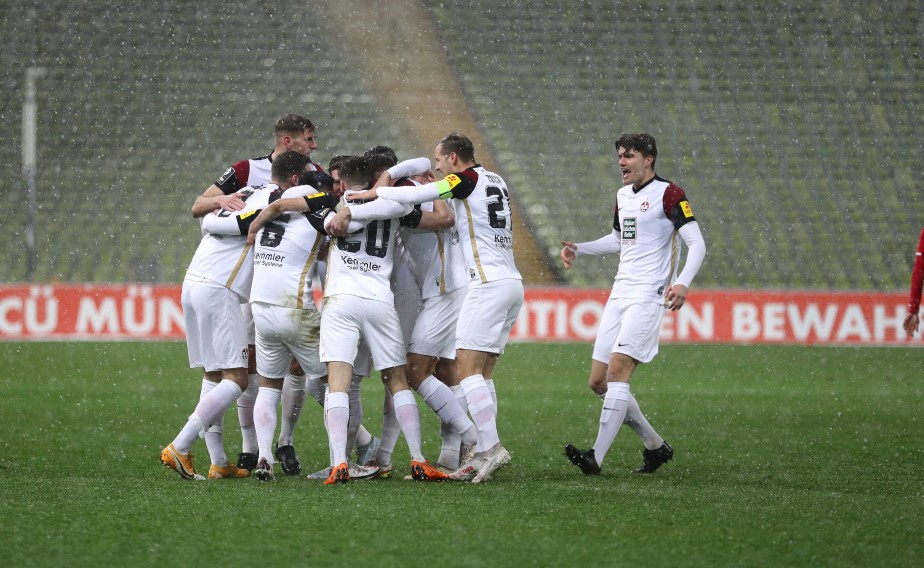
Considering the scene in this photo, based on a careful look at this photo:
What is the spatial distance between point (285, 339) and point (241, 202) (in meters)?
0.92

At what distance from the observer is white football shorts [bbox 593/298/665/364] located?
6801mm

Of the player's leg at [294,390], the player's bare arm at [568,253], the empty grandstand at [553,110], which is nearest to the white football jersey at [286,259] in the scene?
the player's leg at [294,390]

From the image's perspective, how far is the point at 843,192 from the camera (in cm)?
1861

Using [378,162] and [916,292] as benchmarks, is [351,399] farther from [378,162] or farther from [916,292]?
[916,292]

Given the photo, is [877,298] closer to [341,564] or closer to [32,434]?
[32,434]

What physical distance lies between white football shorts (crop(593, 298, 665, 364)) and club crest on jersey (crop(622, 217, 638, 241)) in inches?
15.8

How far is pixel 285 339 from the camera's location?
254 inches

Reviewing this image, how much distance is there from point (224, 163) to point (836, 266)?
1031cm

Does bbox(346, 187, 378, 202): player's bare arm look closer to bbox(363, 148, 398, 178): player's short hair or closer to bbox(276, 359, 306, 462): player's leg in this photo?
bbox(363, 148, 398, 178): player's short hair

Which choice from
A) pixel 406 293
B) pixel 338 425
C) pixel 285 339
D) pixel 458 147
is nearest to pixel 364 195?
pixel 458 147

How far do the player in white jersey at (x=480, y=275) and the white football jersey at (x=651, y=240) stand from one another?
2.50 ft

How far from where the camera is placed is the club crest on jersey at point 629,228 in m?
7.04

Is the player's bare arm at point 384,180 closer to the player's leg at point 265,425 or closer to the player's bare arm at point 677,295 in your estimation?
the player's leg at point 265,425

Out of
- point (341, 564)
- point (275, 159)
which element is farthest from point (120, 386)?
point (341, 564)
